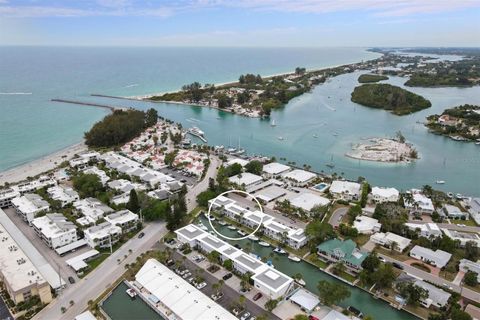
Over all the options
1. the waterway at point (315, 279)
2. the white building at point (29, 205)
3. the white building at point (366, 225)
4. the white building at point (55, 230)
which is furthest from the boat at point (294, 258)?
the white building at point (29, 205)

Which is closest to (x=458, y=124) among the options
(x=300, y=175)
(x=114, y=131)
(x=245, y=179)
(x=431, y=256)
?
(x=300, y=175)

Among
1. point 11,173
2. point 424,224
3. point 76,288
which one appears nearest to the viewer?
point 76,288

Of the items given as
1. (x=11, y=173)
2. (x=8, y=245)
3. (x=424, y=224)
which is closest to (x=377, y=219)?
(x=424, y=224)

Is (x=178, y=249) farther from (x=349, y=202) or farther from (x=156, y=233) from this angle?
(x=349, y=202)

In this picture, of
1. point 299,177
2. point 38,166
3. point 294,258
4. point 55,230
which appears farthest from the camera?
point 38,166

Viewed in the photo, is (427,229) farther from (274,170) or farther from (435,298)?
(274,170)
